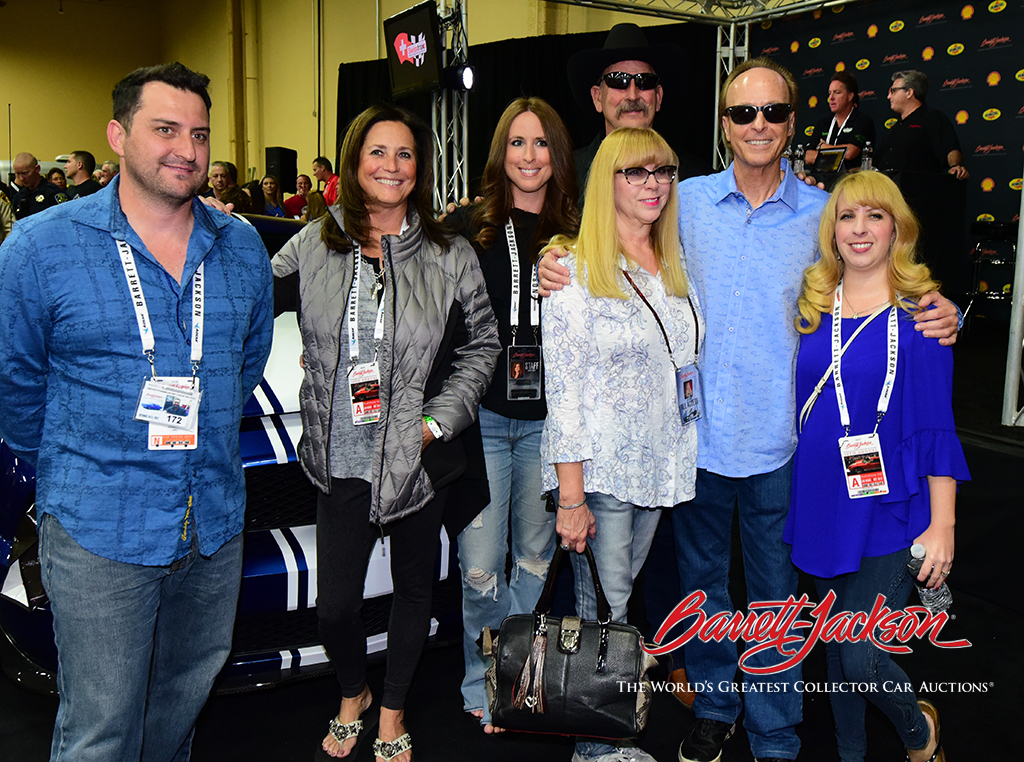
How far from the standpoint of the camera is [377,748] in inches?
84.8

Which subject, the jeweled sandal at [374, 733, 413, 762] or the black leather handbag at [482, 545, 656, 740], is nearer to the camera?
the black leather handbag at [482, 545, 656, 740]

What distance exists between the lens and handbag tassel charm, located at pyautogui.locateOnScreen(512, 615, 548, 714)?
1776mm

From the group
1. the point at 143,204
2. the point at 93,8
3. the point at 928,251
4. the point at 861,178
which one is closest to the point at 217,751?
the point at 143,204

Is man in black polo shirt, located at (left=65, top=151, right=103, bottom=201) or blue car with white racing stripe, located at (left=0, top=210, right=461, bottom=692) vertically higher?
man in black polo shirt, located at (left=65, top=151, right=103, bottom=201)

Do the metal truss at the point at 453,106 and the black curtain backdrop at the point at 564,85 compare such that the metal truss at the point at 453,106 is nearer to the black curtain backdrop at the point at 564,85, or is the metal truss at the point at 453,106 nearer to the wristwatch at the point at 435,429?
the black curtain backdrop at the point at 564,85

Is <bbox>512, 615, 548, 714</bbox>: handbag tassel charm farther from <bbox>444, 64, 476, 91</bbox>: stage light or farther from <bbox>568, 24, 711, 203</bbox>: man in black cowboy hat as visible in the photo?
<bbox>444, 64, 476, 91</bbox>: stage light

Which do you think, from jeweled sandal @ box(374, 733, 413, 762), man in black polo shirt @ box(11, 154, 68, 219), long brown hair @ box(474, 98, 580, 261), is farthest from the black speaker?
jeweled sandal @ box(374, 733, 413, 762)

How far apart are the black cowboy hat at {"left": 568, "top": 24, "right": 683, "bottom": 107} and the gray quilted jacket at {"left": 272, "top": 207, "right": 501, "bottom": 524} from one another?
3.97 ft

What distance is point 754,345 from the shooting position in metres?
2.06

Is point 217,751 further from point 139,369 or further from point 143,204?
point 143,204

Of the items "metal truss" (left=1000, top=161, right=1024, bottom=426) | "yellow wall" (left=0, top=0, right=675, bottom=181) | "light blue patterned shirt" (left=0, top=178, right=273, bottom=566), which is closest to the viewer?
"light blue patterned shirt" (left=0, top=178, right=273, bottom=566)

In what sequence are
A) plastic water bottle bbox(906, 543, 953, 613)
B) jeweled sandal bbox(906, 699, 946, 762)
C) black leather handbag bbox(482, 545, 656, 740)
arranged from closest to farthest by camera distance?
black leather handbag bbox(482, 545, 656, 740), plastic water bottle bbox(906, 543, 953, 613), jeweled sandal bbox(906, 699, 946, 762)

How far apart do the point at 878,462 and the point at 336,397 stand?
1256 millimetres

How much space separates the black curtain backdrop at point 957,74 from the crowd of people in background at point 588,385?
449cm
